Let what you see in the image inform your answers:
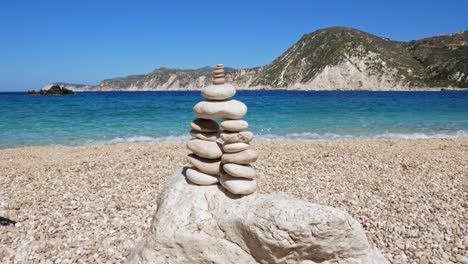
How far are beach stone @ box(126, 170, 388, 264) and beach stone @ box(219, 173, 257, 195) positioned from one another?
0.10 metres

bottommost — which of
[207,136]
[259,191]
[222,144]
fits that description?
[259,191]

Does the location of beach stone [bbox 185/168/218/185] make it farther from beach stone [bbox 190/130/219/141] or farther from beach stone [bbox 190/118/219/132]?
beach stone [bbox 190/118/219/132]

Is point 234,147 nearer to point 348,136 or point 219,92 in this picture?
point 219,92

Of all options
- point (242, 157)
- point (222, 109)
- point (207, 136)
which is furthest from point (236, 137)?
point (207, 136)

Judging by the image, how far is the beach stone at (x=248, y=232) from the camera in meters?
4.42

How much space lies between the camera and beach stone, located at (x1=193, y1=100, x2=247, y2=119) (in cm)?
538

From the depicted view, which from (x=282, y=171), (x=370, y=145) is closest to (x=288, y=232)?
(x=282, y=171)

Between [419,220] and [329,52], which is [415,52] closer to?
[329,52]

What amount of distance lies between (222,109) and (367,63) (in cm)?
11861

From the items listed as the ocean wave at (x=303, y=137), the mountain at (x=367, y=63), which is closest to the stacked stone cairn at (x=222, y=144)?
the ocean wave at (x=303, y=137)

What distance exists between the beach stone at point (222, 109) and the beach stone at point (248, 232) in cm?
110

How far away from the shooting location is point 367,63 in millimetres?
114188

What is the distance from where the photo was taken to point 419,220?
7457mm

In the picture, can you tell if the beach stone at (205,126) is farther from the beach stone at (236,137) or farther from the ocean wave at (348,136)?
the ocean wave at (348,136)
